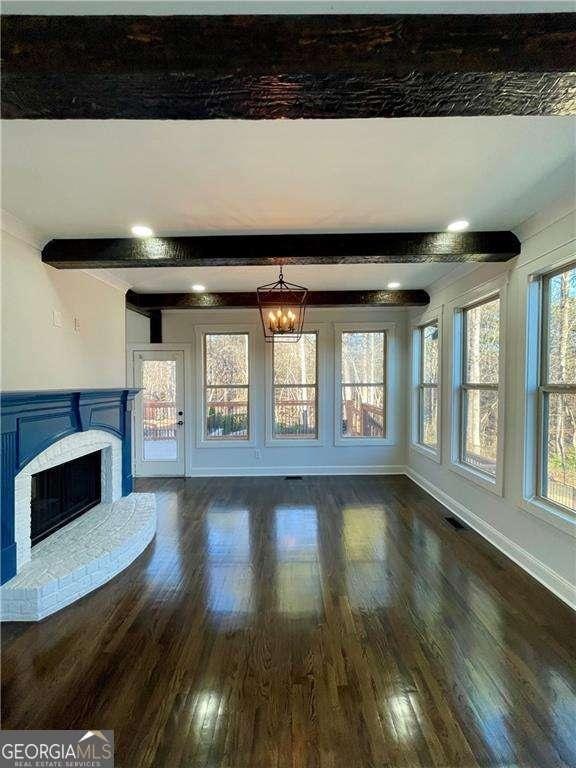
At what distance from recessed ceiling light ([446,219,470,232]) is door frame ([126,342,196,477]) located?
4.13 meters

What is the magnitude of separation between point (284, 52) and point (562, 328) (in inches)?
107

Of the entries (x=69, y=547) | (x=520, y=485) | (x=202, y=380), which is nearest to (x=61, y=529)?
(x=69, y=547)

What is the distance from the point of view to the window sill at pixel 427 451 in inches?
191

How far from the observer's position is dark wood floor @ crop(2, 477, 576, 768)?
1608mm

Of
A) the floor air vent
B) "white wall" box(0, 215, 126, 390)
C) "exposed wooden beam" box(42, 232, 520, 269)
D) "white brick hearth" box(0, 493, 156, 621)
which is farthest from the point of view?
the floor air vent

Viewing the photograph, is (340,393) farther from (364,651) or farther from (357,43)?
(357,43)

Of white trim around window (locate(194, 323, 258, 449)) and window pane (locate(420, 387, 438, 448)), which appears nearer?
window pane (locate(420, 387, 438, 448))

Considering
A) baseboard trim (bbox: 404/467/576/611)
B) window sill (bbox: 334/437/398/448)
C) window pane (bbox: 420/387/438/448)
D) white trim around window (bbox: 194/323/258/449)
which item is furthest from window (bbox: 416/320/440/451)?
white trim around window (bbox: 194/323/258/449)

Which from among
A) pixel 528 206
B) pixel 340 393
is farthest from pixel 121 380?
pixel 528 206

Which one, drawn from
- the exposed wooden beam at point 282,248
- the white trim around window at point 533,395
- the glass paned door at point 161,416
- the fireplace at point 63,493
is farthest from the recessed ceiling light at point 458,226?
the glass paned door at point 161,416

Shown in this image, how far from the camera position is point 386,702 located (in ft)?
5.88

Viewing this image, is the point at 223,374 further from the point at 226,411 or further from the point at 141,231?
the point at 141,231

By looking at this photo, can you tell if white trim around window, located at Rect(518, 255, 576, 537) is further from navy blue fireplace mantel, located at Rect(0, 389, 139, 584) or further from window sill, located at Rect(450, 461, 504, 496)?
navy blue fireplace mantel, located at Rect(0, 389, 139, 584)

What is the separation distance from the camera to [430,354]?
538 cm
